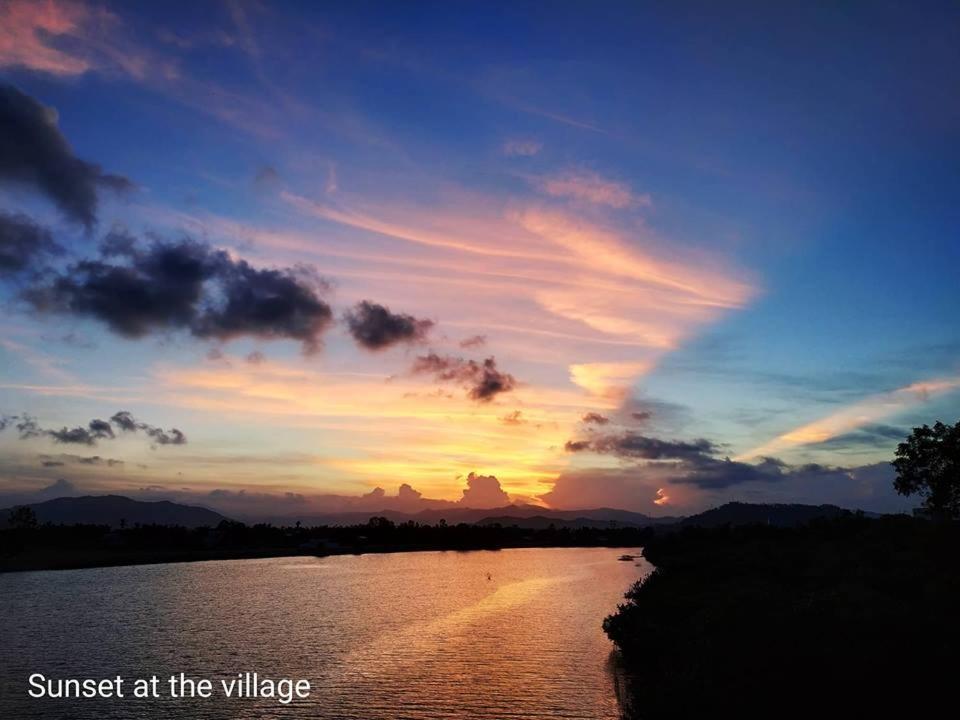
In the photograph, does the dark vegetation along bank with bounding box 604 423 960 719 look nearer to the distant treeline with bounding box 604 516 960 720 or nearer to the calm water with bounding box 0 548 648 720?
the distant treeline with bounding box 604 516 960 720

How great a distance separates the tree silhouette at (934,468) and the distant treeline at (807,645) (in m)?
60.0

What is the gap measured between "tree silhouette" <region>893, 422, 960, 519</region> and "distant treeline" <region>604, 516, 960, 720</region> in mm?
59990

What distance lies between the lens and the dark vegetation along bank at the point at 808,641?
88.7ft

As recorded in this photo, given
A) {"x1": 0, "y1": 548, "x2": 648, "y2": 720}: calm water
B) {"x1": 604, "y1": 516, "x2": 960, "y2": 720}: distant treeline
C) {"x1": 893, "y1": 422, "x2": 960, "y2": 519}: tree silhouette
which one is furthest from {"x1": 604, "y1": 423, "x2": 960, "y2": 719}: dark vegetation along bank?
{"x1": 893, "y1": 422, "x2": 960, "y2": 519}: tree silhouette

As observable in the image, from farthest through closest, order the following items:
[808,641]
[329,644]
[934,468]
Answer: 1. [934,468]
2. [329,644]
3. [808,641]

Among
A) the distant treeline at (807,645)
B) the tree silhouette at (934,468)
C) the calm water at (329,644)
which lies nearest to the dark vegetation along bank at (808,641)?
the distant treeline at (807,645)

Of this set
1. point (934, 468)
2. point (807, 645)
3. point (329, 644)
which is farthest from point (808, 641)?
point (934, 468)

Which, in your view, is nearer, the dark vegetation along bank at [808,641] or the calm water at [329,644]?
the dark vegetation along bank at [808,641]

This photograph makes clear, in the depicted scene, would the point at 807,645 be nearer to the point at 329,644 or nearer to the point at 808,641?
the point at 808,641

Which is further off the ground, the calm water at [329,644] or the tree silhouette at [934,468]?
the tree silhouette at [934,468]

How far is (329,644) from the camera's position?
63.8 metres

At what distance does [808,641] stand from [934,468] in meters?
105

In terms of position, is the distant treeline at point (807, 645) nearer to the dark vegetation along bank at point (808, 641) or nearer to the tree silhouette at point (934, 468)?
the dark vegetation along bank at point (808, 641)

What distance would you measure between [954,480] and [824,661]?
106744mm
